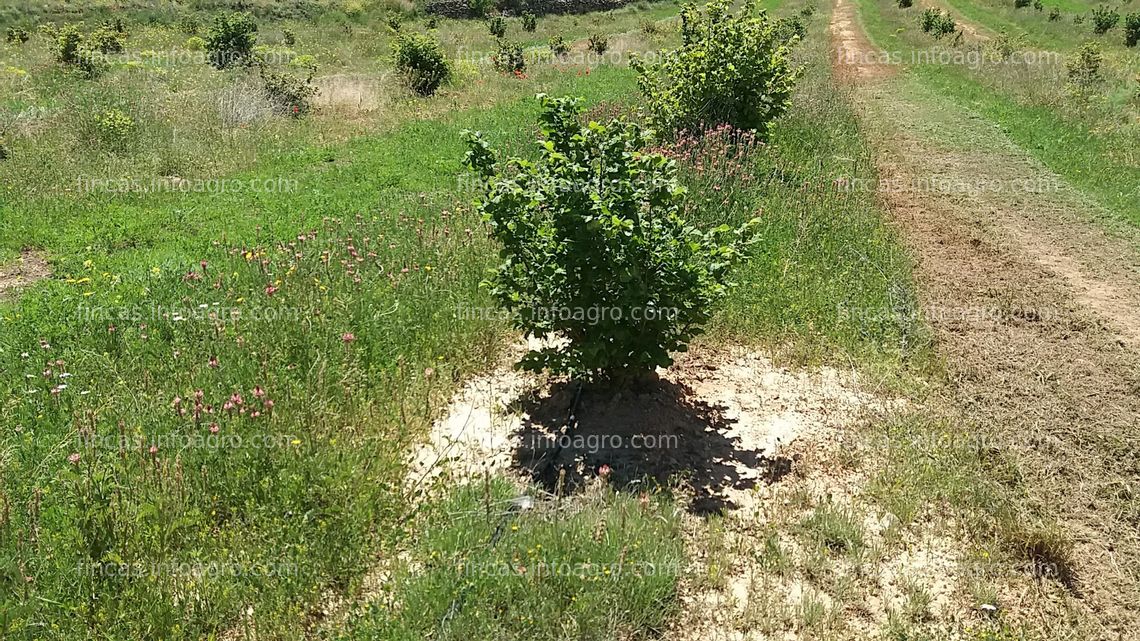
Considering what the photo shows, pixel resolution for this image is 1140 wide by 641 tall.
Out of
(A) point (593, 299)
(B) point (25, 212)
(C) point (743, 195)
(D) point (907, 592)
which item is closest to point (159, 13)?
(B) point (25, 212)

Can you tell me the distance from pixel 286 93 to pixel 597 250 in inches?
511

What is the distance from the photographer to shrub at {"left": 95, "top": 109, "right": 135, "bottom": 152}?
38.7 feet

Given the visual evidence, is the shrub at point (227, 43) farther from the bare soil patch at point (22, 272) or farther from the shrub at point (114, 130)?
the bare soil patch at point (22, 272)

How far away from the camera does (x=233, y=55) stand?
18516mm

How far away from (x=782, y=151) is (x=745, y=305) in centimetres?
565

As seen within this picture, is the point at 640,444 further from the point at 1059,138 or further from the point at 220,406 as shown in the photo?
the point at 1059,138

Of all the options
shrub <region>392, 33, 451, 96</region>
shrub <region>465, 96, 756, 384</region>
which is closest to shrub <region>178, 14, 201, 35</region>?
shrub <region>392, 33, 451, 96</region>

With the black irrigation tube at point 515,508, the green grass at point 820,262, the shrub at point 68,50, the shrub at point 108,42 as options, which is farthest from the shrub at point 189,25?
the black irrigation tube at point 515,508

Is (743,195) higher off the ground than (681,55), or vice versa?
(681,55)

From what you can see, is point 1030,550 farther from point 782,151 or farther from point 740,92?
point 782,151

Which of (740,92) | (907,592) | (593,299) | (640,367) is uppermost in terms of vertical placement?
(740,92)

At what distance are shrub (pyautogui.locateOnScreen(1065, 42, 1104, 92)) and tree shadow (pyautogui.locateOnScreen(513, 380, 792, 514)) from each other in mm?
15151

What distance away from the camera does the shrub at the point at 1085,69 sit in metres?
15.9

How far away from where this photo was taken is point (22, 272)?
7.60 metres
